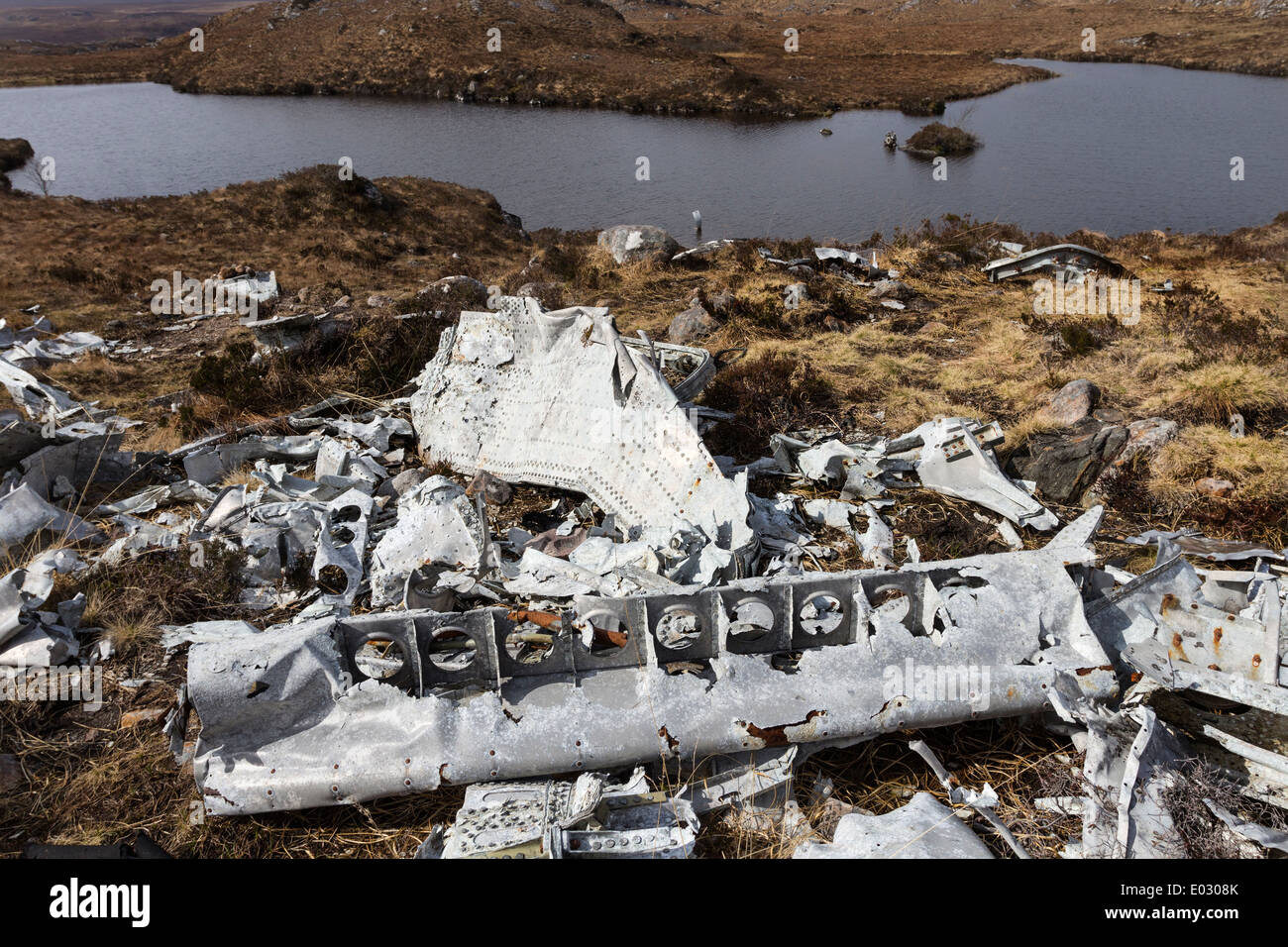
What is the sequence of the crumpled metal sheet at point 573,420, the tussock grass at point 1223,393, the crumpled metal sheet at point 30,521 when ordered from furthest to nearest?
the tussock grass at point 1223,393 < the crumpled metal sheet at point 30,521 < the crumpled metal sheet at point 573,420

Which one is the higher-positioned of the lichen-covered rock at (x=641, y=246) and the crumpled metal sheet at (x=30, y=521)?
the lichen-covered rock at (x=641, y=246)

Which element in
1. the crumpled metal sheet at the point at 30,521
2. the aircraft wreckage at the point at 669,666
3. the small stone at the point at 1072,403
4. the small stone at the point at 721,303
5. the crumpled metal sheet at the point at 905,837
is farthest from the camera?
the small stone at the point at 721,303

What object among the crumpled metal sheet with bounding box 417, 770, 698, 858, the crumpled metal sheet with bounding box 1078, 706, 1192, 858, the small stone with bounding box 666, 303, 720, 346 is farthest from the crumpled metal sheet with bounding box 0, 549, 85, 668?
the small stone with bounding box 666, 303, 720, 346

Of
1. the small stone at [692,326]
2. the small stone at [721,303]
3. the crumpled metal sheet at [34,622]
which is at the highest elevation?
the small stone at [721,303]

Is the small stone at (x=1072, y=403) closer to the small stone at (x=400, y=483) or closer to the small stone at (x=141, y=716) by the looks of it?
the small stone at (x=400, y=483)

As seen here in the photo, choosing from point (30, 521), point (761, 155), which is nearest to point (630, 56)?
point (761, 155)

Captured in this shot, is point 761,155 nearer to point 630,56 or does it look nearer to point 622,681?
point 630,56

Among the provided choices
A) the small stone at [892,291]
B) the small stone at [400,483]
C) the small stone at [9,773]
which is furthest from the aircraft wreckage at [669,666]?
the small stone at [892,291]
